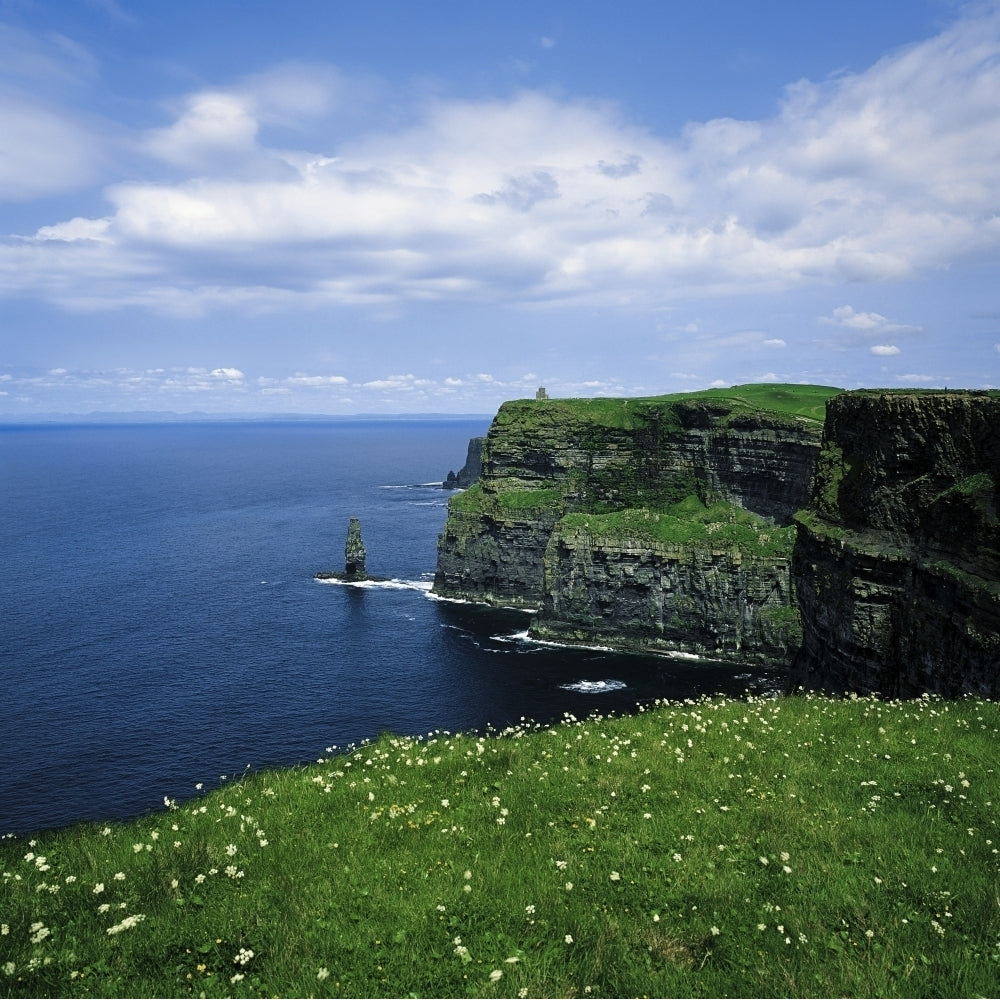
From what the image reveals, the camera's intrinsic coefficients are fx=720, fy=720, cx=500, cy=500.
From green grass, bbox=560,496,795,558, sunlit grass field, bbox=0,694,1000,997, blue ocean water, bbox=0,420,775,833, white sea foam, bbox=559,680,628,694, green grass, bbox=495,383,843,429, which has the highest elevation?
green grass, bbox=495,383,843,429

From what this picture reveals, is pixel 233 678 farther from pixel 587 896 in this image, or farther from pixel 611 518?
pixel 587 896

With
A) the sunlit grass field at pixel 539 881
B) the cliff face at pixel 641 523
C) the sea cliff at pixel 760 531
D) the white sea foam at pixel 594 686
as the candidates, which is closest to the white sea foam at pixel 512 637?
the sea cliff at pixel 760 531

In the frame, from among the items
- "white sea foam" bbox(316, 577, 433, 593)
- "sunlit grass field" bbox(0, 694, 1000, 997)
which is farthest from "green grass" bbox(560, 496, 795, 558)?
"sunlit grass field" bbox(0, 694, 1000, 997)

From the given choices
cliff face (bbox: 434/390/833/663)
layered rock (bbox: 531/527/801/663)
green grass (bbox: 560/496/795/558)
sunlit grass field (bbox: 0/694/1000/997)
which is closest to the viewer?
sunlit grass field (bbox: 0/694/1000/997)

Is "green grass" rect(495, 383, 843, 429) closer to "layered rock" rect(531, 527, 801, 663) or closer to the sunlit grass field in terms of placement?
"layered rock" rect(531, 527, 801, 663)

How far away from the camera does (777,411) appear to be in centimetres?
9869

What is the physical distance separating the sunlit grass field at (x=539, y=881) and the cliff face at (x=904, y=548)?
19763mm

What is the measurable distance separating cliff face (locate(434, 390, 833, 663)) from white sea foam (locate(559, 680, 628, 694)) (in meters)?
15.3

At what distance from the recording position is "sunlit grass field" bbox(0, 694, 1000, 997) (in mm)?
8500

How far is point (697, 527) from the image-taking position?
9569 cm

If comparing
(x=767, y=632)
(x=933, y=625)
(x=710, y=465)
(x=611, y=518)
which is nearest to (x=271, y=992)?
(x=933, y=625)

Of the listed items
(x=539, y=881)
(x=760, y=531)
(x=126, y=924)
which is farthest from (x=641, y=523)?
(x=126, y=924)

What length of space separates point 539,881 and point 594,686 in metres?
68.4

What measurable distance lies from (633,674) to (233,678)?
43185 millimetres
